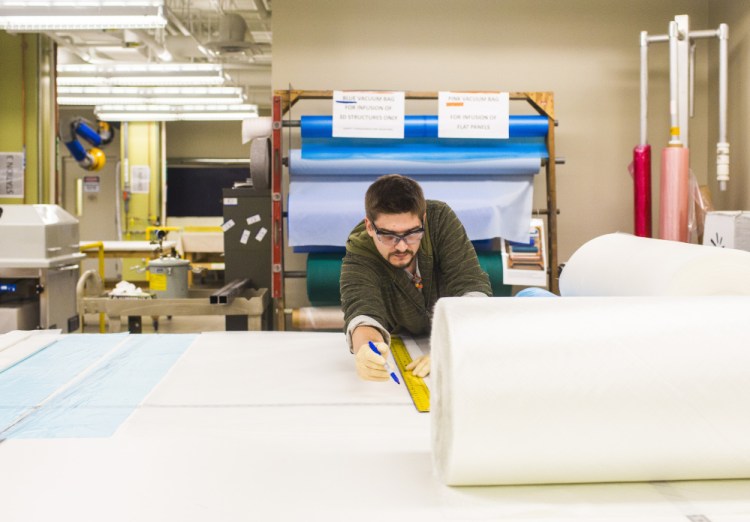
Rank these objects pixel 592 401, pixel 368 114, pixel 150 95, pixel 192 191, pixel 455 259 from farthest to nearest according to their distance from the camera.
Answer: pixel 192 191, pixel 150 95, pixel 368 114, pixel 455 259, pixel 592 401

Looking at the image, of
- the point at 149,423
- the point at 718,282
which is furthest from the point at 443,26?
the point at 149,423

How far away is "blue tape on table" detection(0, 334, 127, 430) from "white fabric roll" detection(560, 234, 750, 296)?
1.27 metres

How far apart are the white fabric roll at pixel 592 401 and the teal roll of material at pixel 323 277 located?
2.34 metres

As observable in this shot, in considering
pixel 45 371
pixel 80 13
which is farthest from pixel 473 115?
pixel 45 371

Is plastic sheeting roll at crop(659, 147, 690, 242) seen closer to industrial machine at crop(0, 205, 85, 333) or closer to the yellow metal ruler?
the yellow metal ruler

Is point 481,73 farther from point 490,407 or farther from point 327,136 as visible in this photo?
point 490,407

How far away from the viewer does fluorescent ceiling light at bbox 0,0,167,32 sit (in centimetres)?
349

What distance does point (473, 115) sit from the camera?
318cm

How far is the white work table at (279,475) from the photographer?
818 millimetres

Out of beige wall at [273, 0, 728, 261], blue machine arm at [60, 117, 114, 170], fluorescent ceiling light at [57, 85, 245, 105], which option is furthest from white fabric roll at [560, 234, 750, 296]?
blue machine arm at [60, 117, 114, 170]

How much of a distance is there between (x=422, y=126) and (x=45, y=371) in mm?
2106

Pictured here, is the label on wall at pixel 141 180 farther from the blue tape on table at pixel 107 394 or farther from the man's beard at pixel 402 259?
the man's beard at pixel 402 259

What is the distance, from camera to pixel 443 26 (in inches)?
140

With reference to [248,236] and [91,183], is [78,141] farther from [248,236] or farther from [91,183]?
[248,236]
